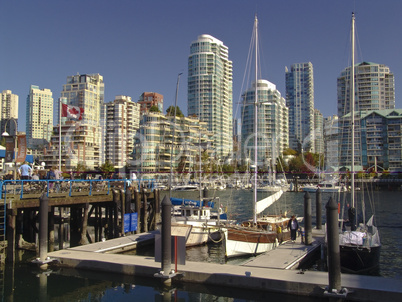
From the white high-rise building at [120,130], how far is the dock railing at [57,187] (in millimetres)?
144346

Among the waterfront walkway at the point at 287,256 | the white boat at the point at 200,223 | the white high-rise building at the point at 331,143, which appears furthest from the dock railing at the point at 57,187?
the white high-rise building at the point at 331,143

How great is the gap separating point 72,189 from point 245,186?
109 metres

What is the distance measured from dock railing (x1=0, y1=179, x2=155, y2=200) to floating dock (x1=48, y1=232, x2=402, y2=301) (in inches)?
190

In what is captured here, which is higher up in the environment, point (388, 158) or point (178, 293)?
point (388, 158)

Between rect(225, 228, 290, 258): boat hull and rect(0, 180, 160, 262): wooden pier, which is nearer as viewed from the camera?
rect(0, 180, 160, 262): wooden pier

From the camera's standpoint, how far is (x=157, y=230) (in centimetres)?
3428

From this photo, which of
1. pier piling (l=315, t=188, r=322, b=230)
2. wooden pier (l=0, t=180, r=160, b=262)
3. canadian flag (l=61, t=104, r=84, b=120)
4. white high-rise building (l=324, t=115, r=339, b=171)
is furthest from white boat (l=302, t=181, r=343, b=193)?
wooden pier (l=0, t=180, r=160, b=262)

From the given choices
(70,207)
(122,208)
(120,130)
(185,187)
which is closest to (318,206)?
(122,208)

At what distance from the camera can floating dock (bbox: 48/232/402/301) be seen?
623 inches

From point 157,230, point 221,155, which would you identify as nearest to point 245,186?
point 221,155

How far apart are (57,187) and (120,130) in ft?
524

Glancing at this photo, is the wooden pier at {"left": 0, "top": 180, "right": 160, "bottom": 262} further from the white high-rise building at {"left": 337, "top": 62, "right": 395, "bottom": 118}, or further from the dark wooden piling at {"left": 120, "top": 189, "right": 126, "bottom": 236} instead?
the white high-rise building at {"left": 337, "top": 62, "right": 395, "bottom": 118}

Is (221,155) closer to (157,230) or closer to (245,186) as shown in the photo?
(245,186)

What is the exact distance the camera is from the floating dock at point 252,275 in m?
15.8
